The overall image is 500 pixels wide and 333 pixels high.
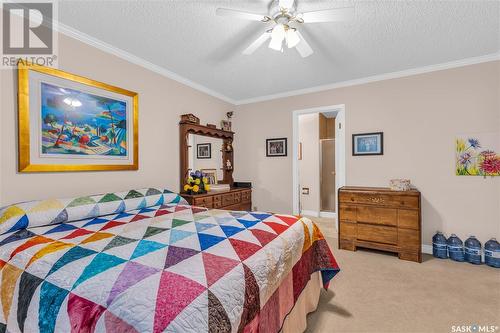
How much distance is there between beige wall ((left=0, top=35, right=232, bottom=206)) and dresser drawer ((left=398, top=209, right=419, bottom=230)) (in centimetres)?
310

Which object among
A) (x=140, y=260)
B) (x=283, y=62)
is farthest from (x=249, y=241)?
(x=283, y=62)

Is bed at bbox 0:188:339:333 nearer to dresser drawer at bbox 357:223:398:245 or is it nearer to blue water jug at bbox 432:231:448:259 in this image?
dresser drawer at bbox 357:223:398:245

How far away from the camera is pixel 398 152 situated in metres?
3.24

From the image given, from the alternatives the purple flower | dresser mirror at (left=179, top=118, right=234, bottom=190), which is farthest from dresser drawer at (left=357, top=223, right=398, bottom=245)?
dresser mirror at (left=179, top=118, right=234, bottom=190)

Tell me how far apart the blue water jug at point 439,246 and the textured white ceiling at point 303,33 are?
2288mm

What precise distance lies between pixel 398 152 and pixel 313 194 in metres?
2.43

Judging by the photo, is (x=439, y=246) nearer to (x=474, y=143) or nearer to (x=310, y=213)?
(x=474, y=143)

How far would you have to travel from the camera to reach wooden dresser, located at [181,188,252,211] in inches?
121

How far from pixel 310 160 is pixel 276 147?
1634 mm

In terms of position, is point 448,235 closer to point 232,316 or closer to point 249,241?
point 249,241

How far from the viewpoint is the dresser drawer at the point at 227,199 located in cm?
353

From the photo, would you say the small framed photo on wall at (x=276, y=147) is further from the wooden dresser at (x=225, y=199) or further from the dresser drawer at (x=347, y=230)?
the dresser drawer at (x=347, y=230)

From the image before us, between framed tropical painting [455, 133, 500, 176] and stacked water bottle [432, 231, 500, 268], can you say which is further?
framed tropical painting [455, 133, 500, 176]

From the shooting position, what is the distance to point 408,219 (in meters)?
2.82
